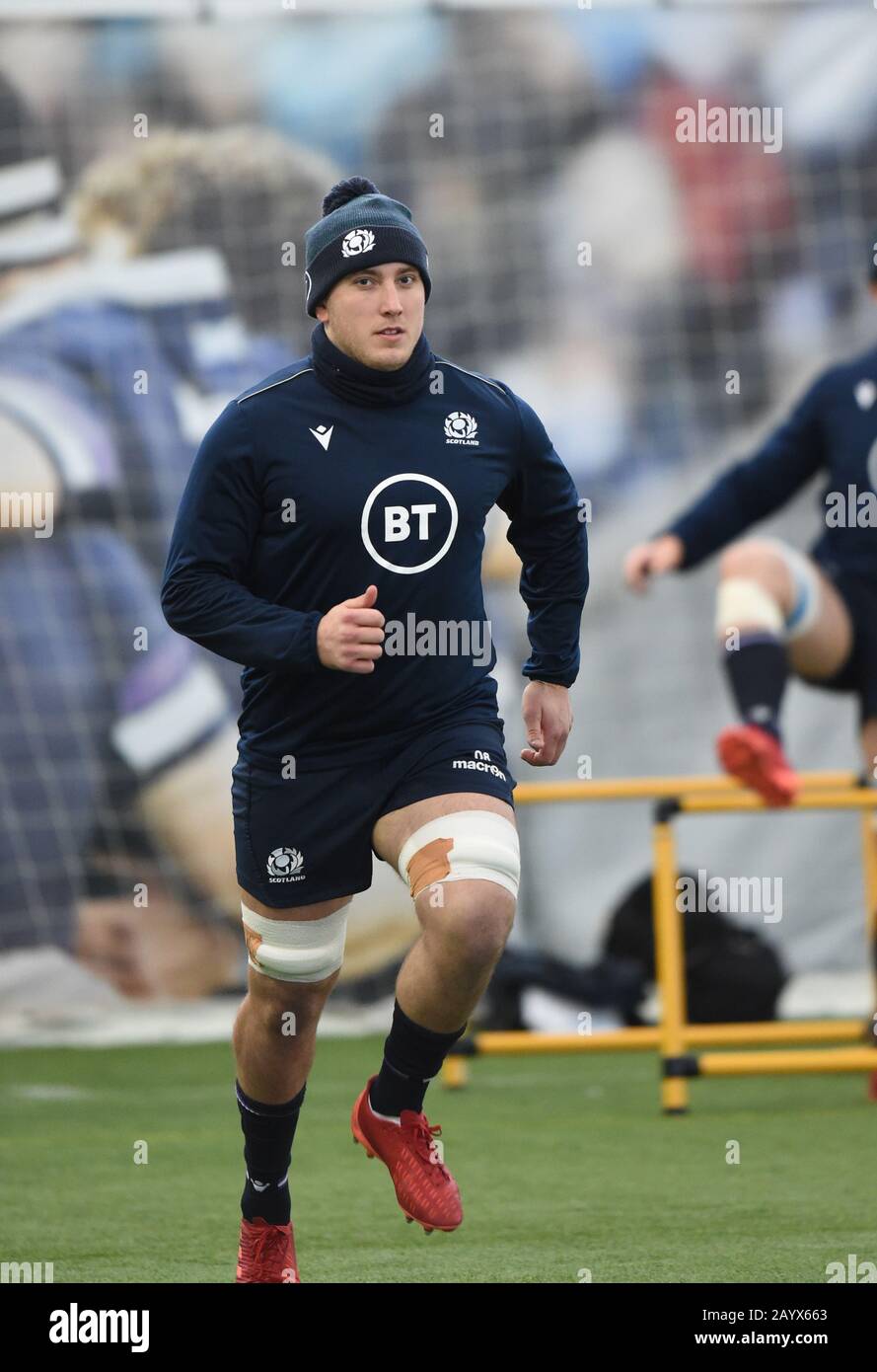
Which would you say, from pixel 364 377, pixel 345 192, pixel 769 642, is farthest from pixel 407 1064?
pixel 769 642

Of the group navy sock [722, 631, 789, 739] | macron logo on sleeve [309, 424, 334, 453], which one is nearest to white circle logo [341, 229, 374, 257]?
macron logo on sleeve [309, 424, 334, 453]

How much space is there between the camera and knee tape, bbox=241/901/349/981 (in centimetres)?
351

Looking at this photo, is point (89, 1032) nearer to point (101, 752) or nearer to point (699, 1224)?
point (101, 752)

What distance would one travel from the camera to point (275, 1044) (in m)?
3.58

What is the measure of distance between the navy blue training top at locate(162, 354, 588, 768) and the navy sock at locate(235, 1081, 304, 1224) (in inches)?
23.6

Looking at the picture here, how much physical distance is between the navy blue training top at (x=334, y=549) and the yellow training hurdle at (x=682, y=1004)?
2057 mm

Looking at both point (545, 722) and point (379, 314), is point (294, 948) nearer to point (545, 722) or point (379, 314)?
point (545, 722)

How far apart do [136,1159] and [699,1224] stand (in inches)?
66.6

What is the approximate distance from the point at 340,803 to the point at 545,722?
1.54ft

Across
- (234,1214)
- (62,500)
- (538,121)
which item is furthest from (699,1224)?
(538,121)

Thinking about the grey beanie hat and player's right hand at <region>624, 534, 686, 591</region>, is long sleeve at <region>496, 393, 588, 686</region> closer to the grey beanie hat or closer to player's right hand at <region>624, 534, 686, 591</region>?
the grey beanie hat

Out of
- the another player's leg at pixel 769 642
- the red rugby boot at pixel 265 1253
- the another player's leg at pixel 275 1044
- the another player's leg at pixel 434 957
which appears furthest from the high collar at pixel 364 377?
the another player's leg at pixel 769 642

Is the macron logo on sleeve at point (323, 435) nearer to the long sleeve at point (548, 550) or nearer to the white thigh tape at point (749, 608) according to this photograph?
the long sleeve at point (548, 550)

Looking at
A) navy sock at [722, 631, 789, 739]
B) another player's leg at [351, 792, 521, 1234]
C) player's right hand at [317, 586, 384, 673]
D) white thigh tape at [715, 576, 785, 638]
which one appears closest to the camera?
player's right hand at [317, 586, 384, 673]
